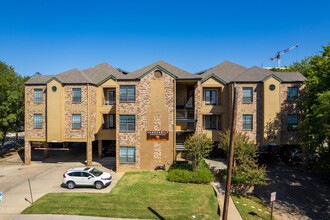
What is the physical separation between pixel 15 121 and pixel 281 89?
129ft

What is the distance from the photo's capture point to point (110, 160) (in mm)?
24797

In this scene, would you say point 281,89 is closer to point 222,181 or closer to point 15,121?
point 222,181

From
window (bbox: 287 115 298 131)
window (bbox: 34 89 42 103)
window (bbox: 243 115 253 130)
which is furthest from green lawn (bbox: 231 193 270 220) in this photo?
window (bbox: 34 89 42 103)

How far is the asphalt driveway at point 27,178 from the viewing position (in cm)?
1378

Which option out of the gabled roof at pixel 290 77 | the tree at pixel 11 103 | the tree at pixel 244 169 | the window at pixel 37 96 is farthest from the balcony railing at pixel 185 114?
the tree at pixel 11 103

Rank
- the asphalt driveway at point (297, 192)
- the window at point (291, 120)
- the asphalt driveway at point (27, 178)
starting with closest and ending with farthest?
the asphalt driveway at point (297, 192) < the asphalt driveway at point (27, 178) < the window at point (291, 120)

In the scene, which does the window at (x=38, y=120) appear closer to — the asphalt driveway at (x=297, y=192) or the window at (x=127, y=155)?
the window at (x=127, y=155)

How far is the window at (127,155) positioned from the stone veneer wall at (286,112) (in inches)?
720

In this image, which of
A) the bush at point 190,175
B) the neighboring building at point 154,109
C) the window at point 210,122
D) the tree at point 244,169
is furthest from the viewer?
the window at point 210,122

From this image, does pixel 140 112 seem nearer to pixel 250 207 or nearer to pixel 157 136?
pixel 157 136

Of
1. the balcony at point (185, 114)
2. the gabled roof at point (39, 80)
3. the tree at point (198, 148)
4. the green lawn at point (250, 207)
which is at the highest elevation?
the gabled roof at point (39, 80)

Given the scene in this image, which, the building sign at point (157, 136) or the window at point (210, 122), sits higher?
the window at point (210, 122)

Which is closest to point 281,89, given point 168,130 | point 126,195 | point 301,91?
point 301,91

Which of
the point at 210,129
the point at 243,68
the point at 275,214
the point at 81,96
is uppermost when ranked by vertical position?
the point at 243,68
